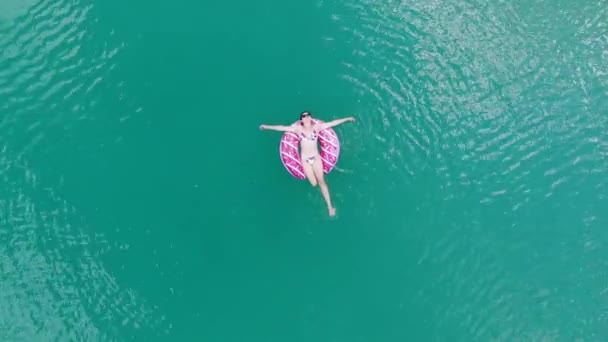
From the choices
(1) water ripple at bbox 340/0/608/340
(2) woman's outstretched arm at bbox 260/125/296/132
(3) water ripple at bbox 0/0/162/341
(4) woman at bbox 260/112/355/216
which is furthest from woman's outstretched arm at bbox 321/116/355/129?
(3) water ripple at bbox 0/0/162/341

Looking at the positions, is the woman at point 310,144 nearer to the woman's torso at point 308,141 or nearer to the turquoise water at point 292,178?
the woman's torso at point 308,141

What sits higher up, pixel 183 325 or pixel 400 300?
pixel 400 300

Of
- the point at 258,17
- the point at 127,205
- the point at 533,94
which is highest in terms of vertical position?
the point at 258,17

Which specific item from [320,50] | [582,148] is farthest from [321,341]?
[582,148]

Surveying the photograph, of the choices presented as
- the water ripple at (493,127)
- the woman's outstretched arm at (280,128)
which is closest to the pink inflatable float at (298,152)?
the woman's outstretched arm at (280,128)

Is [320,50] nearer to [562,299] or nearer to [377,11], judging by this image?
[377,11]
